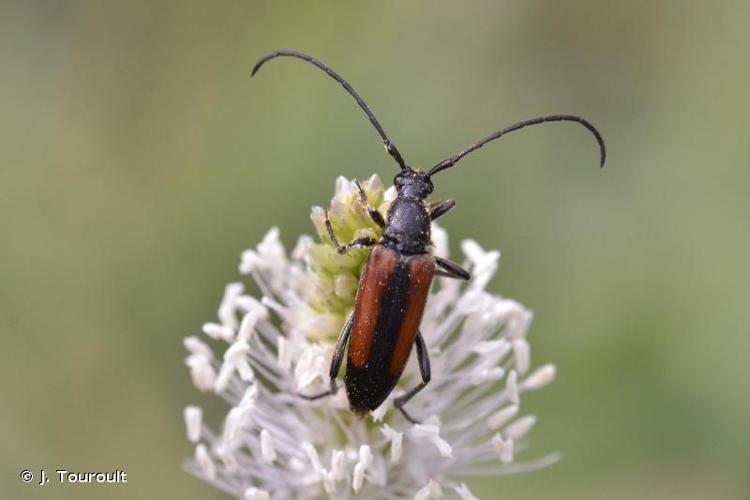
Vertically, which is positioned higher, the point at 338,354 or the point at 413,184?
the point at 413,184

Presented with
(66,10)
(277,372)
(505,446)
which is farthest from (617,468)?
(66,10)

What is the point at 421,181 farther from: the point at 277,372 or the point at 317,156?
the point at 317,156

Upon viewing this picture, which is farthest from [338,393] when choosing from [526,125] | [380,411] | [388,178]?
[388,178]

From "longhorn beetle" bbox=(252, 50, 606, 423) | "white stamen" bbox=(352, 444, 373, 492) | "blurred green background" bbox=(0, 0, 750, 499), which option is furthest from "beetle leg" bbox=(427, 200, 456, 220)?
"blurred green background" bbox=(0, 0, 750, 499)

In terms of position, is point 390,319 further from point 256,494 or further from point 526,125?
point 526,125

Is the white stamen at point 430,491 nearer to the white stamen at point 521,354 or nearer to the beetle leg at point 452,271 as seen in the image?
the white stamen at point 521,354

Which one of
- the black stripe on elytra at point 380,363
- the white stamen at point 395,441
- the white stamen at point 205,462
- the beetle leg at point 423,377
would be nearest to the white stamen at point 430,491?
the white stamen at point 395,441
